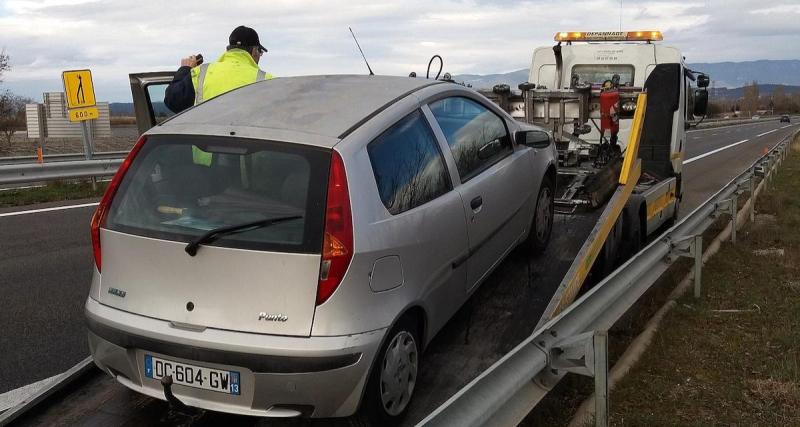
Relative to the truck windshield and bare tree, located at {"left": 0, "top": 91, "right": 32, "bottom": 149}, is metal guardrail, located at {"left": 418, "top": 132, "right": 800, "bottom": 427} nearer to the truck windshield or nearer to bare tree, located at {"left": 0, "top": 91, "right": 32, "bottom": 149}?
the truck windshield

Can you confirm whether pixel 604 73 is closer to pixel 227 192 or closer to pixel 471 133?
pixel 471 133

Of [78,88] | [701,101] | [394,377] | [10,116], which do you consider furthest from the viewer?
[10,116]

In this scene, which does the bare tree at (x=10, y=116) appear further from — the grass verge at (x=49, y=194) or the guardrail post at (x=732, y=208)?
the guardrail post at (x=732, y=208)

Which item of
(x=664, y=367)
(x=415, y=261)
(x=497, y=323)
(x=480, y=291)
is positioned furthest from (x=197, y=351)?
(x=664, y=367)

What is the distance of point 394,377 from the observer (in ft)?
10.4

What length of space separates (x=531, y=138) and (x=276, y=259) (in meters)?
2.66

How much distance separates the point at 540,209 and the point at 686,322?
1.36m

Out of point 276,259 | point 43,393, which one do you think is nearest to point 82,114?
point 43,393

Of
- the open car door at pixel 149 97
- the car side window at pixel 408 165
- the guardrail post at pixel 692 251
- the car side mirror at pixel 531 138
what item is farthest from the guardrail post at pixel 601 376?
the open car door at pixel 149 97

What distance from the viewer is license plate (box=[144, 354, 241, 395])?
2.85m

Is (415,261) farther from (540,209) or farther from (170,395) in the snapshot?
(540,209)

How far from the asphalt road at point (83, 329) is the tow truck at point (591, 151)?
0.03 m

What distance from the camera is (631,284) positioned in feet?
13.7

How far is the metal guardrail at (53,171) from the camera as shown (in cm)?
1089
